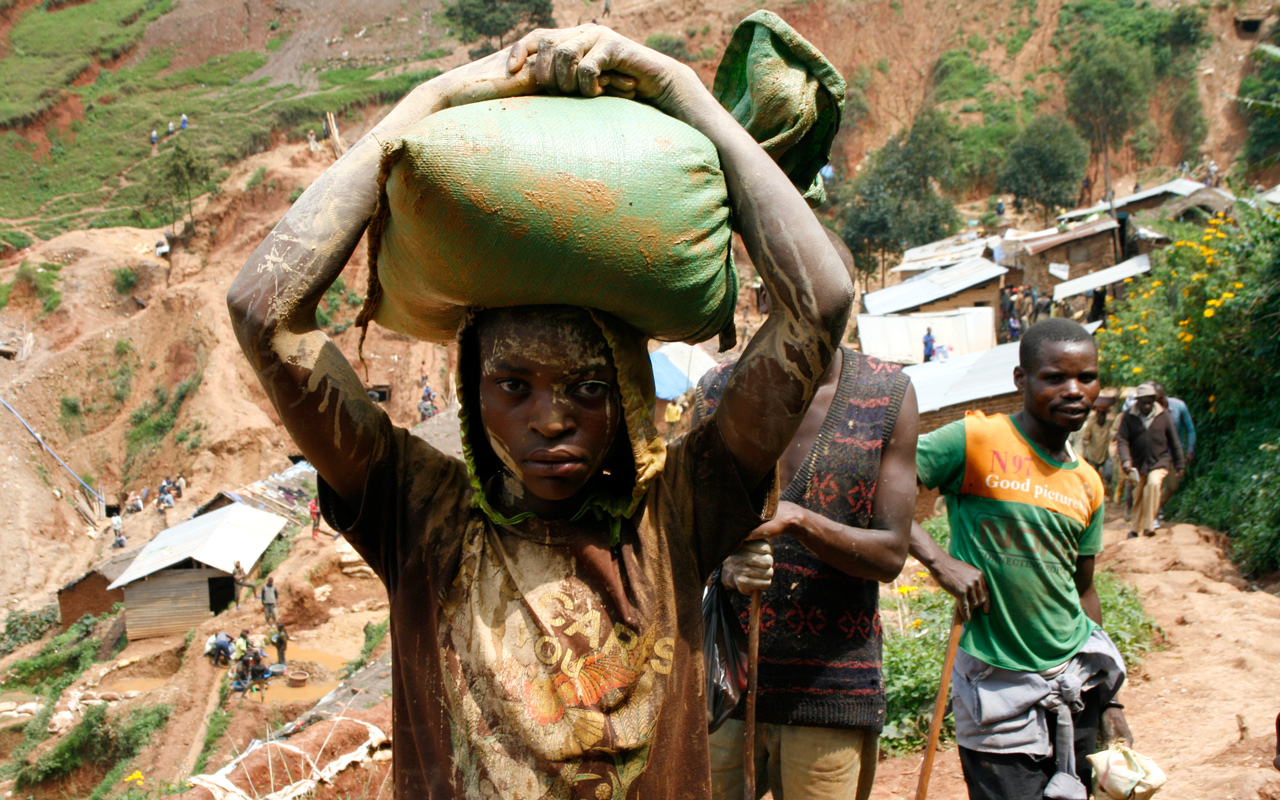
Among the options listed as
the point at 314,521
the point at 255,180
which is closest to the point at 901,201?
the point at 314,521

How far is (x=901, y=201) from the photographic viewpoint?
118ft

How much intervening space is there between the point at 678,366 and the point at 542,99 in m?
15.9

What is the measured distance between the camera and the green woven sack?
1218 millimetres

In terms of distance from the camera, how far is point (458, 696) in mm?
1490

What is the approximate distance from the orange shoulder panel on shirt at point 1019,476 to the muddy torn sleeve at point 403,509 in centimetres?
196

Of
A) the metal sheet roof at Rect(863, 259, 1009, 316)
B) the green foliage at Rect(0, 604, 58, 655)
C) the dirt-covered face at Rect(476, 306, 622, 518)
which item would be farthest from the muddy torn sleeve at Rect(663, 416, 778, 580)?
the green foliage at Rect(0, 604, 58, 655)

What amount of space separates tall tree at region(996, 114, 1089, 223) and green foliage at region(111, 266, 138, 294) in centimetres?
3634

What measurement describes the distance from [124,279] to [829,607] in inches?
1568

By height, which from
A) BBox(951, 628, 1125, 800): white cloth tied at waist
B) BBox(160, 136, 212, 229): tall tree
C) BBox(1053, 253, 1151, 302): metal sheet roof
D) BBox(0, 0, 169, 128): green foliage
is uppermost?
BBox(0, 0, 169, 128): green foliage

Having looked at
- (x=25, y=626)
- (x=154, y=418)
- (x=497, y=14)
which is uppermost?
(x=497, y=14)

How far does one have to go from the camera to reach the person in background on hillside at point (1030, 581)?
2754 mm

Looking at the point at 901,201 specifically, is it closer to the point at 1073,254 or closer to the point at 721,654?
the point at 1073,254

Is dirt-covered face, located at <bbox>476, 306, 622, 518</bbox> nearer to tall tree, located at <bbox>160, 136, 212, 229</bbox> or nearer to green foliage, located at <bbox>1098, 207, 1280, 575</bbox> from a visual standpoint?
A: green foliage, located at <bbox>1098, 207, 1280, 575</bbox>

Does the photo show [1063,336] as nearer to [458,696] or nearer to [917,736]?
[458,696]
